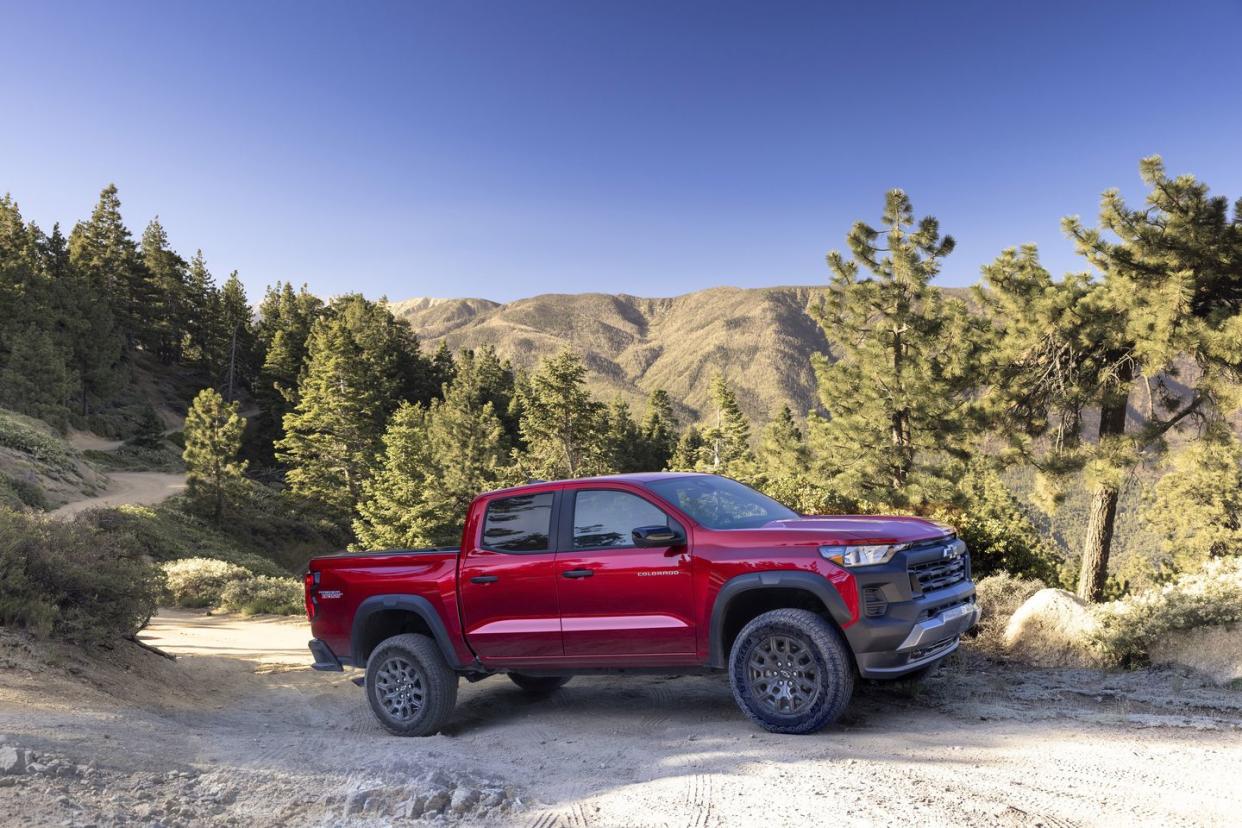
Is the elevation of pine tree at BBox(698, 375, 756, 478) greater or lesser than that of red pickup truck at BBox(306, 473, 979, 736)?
greater

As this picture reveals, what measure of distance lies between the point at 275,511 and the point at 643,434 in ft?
145

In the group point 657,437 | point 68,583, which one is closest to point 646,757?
point 68,583

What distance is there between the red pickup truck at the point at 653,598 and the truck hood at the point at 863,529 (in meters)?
0.02

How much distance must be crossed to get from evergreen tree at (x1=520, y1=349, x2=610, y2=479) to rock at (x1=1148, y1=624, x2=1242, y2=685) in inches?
1529

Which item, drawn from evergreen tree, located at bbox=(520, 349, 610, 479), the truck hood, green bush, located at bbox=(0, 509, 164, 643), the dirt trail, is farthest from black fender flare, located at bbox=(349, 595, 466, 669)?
evergreen tree, located at bbox=(520, 349, 610, 479)

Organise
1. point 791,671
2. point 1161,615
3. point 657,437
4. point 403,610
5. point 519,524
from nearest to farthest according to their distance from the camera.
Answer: point 791,671, point 519,524, point 403,610, point 1161,615, point 657,437

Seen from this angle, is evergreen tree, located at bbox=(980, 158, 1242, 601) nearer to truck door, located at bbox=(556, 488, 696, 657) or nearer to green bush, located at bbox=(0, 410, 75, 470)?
truck door, located at bbox=(556, 488, 696, 657)

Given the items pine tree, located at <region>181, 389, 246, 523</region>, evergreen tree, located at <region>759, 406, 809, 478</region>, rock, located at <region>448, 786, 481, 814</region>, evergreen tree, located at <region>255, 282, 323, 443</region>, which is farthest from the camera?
evergreen tree, located at <region>255, 282, 323, 443</region>

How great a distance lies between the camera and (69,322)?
61.5m

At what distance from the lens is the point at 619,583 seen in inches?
232

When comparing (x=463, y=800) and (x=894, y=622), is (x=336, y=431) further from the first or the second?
(x=894, y=622)

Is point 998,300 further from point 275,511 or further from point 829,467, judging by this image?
point 275,511

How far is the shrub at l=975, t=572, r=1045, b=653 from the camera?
8.69 meters

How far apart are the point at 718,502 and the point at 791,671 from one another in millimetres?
1422
